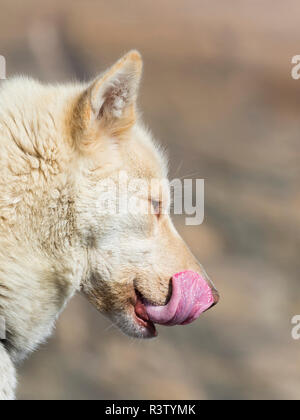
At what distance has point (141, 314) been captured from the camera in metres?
2.64

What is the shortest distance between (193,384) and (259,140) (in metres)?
2.51

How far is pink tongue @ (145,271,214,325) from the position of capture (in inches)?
102

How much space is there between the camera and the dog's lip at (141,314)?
2607 mm

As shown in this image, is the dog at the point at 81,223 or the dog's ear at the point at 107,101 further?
the dog's ear at the point at 107,101

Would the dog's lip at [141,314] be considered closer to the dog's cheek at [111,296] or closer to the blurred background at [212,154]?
the dog's cheek at [111,296]

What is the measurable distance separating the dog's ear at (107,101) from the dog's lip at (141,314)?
1.88 ft

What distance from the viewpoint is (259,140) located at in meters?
7.35

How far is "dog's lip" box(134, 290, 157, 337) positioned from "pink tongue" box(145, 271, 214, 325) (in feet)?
0.06

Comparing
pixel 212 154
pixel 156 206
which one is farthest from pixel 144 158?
pixel 212 154

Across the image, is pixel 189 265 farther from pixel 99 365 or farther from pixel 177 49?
pixel 177 49

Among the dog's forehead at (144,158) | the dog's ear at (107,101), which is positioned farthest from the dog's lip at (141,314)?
the dog's ear at (107,101)

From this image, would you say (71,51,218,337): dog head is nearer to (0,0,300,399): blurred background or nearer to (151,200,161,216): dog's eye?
(151,200,161,216): dog's eye
